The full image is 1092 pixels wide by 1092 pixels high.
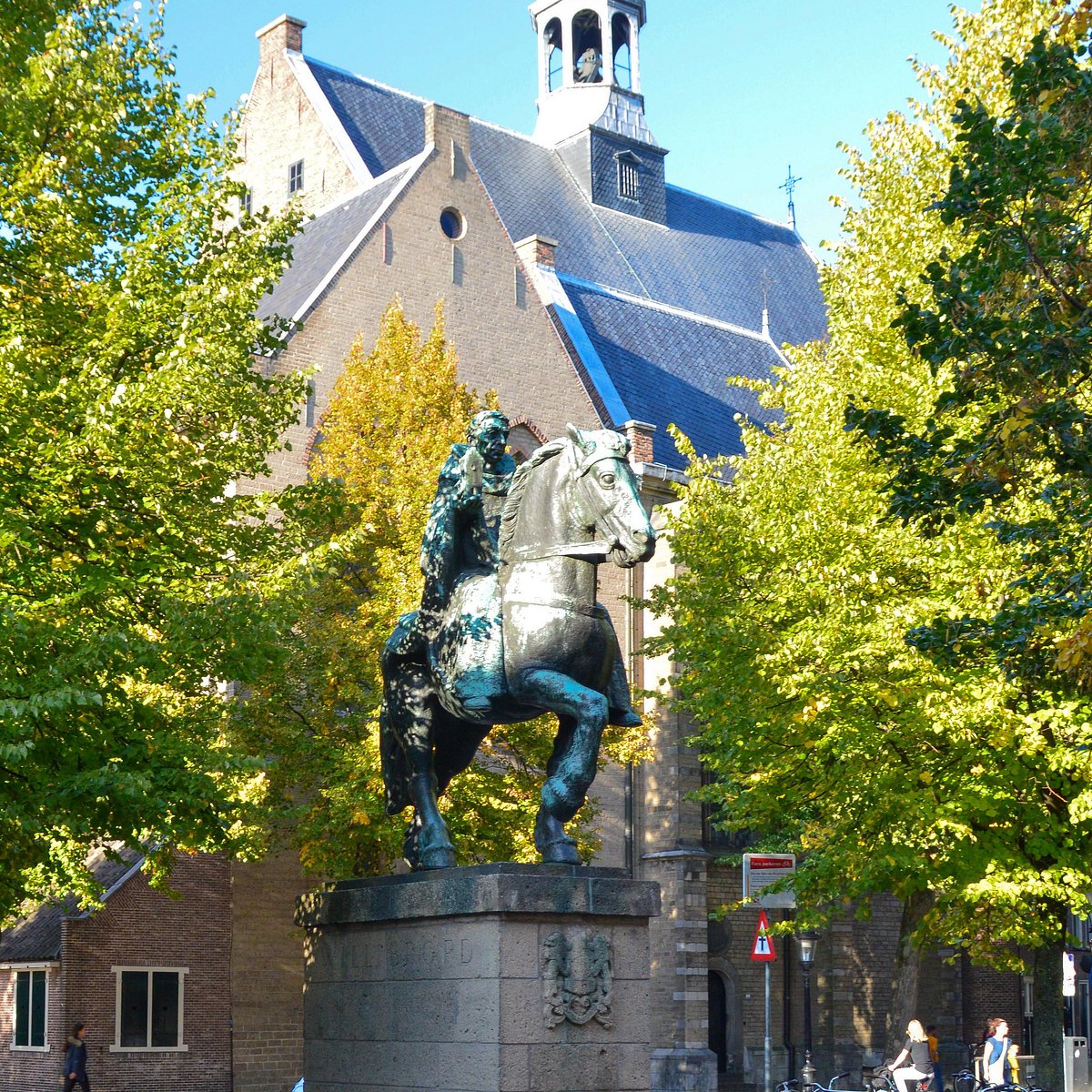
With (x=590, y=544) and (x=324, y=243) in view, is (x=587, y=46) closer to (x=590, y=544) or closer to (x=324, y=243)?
(x=324, y=243)

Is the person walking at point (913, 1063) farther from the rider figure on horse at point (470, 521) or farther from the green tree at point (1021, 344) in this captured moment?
the rider figure on horse at point (470, 521)

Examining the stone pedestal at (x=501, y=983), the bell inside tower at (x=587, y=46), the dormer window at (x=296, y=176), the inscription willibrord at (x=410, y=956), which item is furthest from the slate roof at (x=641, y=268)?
the stone pedestal at (x=501, y=983)

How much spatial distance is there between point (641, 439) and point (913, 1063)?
17902 mm

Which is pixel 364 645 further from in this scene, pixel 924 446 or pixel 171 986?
pixel 924 446

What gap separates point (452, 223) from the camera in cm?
3428

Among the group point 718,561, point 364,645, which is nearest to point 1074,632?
point 718,561

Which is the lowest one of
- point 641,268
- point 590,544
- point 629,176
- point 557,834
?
point 557,834

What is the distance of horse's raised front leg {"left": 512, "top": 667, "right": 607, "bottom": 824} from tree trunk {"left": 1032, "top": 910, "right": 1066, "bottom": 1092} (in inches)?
508

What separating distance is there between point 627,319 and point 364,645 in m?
20.5

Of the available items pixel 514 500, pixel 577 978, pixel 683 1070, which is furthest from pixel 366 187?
pixel 577 978

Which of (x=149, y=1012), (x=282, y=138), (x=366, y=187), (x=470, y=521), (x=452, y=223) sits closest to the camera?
(x=470, y=521)

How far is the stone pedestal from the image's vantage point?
8359 mm

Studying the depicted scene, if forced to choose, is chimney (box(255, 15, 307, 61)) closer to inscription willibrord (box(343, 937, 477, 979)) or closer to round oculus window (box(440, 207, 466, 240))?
round oculus window (box(440, 207, 466, 240))

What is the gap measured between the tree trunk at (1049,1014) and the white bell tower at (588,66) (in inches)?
1315
